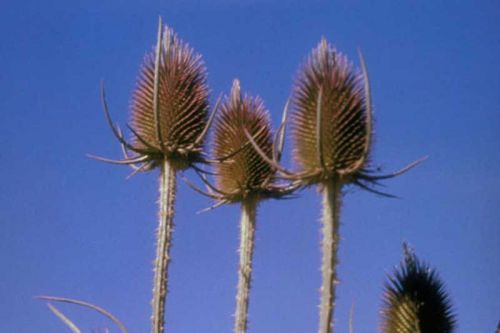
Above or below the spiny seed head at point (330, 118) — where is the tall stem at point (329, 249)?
below

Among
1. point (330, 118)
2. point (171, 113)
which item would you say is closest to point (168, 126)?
point (171, 113)

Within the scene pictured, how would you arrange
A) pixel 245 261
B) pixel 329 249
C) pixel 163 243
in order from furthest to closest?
pixel 245 261
pixel 163 243
pixel 329 249

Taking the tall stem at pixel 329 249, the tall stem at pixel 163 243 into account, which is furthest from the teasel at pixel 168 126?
the tall stem at pixel 329 249

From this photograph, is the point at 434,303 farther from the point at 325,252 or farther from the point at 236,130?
the point at 236,130

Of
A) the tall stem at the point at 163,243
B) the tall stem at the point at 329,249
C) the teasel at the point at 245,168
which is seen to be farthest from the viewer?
the teasel at the point at 245,168

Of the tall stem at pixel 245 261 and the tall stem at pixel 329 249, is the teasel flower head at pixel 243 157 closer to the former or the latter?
the tall stem at pixel 245 261

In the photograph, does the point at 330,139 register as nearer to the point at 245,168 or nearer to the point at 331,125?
the point at 331,125
